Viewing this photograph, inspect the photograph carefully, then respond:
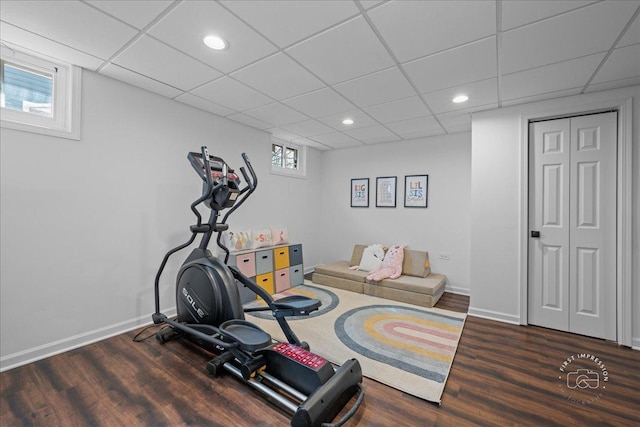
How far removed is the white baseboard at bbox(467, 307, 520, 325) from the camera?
10.1 ft

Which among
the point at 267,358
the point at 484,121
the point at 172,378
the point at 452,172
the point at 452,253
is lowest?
the point at 172,378

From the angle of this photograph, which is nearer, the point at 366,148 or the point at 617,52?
the point at 617,52

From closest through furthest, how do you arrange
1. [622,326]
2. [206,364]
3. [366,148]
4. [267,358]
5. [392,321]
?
[267,358]
[206,364]
[622,326]
[392,321]
[366,148]

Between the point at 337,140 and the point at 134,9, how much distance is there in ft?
11.3

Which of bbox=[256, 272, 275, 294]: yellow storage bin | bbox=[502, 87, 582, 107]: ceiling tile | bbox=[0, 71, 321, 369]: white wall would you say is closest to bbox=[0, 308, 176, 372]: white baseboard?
bbox=[0, 71, 321, 369]: white wall

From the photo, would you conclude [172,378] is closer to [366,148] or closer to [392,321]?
[392,321]

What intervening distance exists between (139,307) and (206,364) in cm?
124

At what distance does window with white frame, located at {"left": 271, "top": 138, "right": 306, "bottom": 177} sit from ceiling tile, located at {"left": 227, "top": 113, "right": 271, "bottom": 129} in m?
0.59

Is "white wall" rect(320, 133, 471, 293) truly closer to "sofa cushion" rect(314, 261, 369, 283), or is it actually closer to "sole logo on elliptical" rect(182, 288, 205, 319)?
"sofa cushion" rect(314, 261, 369, 283)

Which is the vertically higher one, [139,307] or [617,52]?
[617,52]

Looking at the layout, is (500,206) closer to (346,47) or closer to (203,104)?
(346,47)

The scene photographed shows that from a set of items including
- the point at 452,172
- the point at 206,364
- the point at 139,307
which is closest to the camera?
the point at 206,364

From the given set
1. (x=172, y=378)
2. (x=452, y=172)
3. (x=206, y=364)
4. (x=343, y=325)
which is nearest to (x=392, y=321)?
(x=343, y=325)

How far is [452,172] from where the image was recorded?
4.27 m
